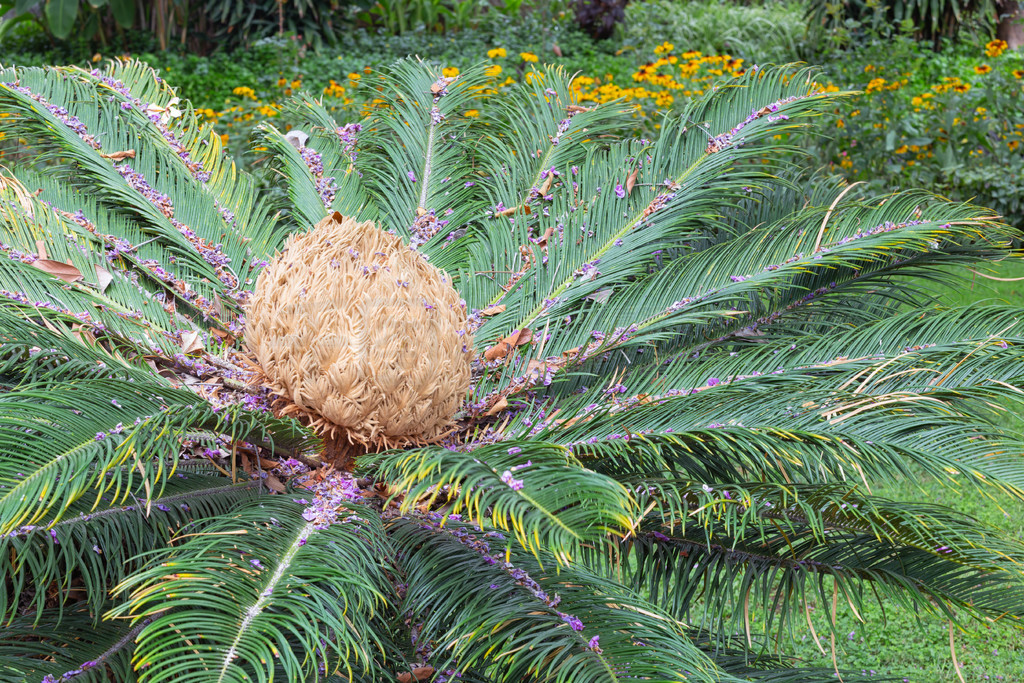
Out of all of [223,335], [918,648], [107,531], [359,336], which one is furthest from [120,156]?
[918,648]

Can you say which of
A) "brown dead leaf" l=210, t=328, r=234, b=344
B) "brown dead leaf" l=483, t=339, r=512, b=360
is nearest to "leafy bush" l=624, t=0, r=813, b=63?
"brown dead leaf" l=483, t=339, r=512, b=360

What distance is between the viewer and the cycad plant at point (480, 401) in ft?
5.31

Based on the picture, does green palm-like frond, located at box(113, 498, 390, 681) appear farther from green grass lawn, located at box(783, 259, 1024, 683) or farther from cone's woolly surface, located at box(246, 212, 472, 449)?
green grass lawn, located at box(783, 259, 1024, 683)

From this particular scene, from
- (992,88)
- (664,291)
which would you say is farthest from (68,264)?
(992,88)

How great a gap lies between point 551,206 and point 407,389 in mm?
1083

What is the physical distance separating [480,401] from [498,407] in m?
0.08

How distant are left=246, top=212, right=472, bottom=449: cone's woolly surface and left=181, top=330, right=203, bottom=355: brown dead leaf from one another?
0.34 metres

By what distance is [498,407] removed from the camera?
90.6 inches

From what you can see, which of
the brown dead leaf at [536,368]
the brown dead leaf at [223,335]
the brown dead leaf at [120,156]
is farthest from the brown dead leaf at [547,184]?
the brown dead leaf at [120,156]

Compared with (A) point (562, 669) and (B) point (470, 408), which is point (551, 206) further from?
(A) point (562, 669)

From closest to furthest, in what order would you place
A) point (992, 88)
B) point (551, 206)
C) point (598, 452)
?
point (598, 452), point (551, 206), point (992, 88)

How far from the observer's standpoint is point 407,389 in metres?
1.99

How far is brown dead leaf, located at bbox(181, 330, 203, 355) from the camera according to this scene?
2365 mm

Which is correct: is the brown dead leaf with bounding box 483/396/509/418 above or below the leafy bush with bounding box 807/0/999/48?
below
